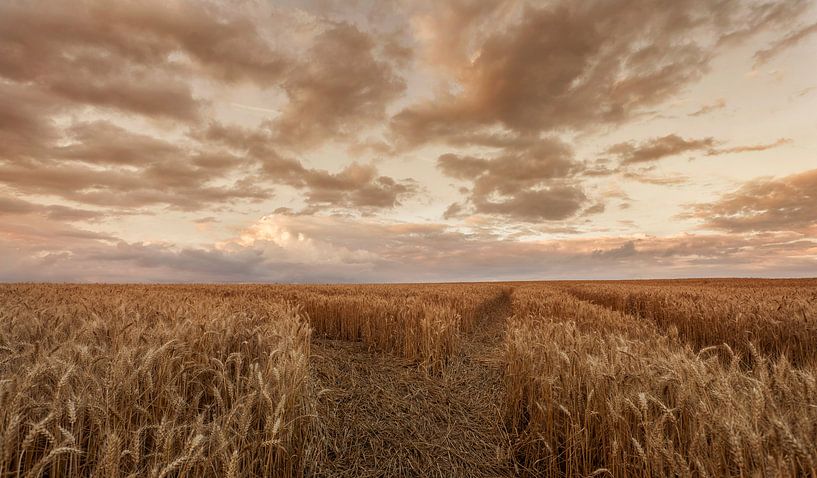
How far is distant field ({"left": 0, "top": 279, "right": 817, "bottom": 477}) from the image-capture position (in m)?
2.51

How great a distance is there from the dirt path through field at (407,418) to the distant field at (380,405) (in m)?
0.03

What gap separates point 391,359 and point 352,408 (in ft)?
8.99

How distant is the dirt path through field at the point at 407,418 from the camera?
14.4 ft

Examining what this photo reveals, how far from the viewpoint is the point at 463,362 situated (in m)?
8.37

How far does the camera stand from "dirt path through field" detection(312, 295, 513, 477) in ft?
14.4

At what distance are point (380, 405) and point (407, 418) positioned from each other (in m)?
0.48

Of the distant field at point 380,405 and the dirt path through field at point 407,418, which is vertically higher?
the distant field at point 380,405

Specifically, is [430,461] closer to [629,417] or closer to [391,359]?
[629,417]

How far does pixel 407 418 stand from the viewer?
17.8 feet

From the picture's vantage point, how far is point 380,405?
569cm

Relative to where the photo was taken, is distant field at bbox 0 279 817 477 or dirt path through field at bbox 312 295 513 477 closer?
distant field at bbox 0 279 817 477

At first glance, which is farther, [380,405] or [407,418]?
[380,405]

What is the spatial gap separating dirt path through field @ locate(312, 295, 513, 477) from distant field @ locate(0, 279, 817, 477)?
1.0 inches

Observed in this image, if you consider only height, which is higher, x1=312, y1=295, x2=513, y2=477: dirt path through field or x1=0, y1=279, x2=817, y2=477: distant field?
x1=0, y1=279, x2=817, y2=477: distant field
